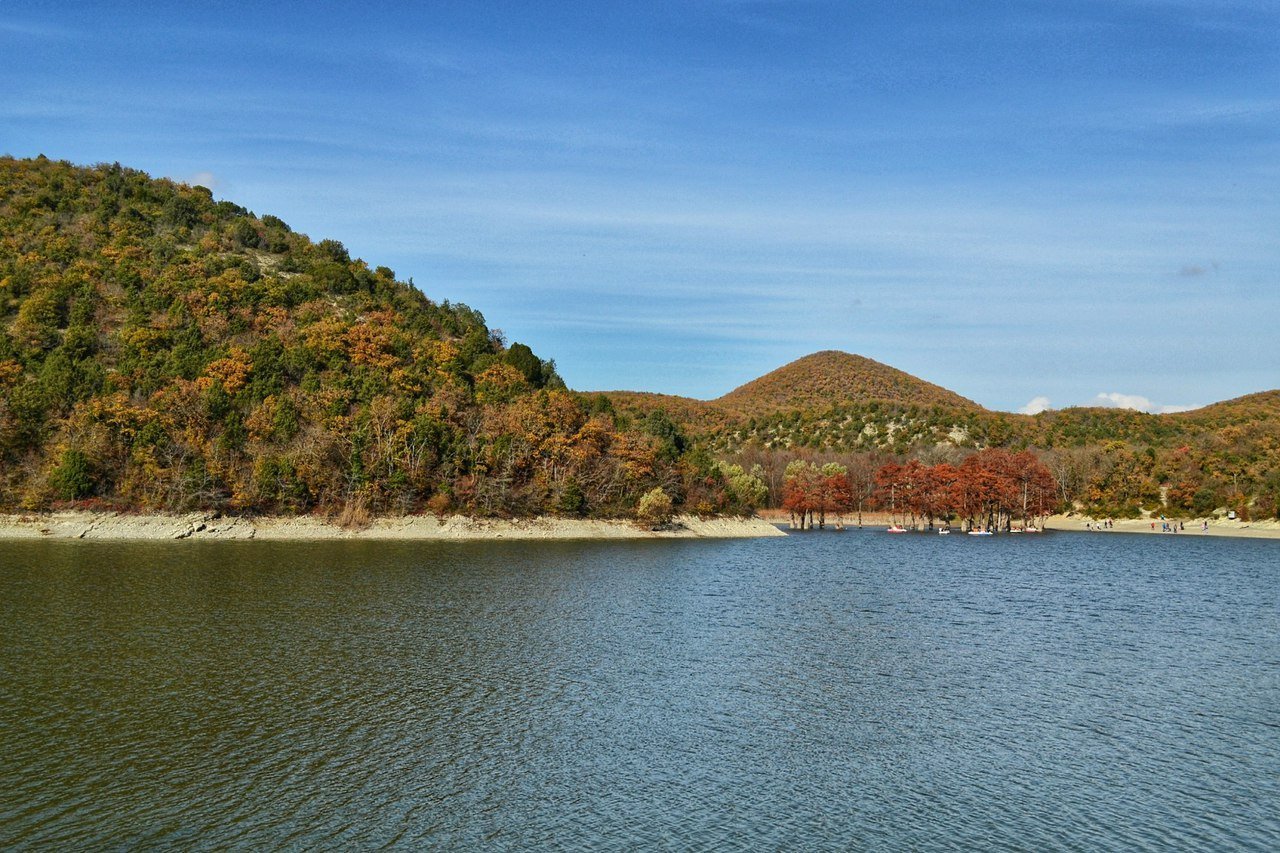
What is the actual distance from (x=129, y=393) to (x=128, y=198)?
206 ft

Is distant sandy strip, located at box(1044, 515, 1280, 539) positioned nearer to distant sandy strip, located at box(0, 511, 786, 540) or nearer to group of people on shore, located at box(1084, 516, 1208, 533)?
group of people on shore, located at box(1084, 516, 1208, 533)

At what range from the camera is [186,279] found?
112m

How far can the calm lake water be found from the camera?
741 inches

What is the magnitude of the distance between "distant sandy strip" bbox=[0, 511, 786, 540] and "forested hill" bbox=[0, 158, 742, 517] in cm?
194

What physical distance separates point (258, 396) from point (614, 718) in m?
83.6

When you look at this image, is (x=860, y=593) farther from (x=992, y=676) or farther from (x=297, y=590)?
(x=297, y=590)

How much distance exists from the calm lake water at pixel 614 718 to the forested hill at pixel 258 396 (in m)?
37.0

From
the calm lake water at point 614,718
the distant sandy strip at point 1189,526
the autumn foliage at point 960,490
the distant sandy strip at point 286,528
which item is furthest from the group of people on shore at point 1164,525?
the calm lake water at point 614,718

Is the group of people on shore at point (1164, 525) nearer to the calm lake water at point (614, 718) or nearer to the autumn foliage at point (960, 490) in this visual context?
the autumn foliage at point (960, 490)

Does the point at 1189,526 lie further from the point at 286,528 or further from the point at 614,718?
the point at 614,718

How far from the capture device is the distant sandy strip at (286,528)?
8150cm

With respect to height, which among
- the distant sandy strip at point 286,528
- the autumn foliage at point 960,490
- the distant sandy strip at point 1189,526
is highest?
the autumn foliage at point 960,490

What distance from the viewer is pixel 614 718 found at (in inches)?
1051

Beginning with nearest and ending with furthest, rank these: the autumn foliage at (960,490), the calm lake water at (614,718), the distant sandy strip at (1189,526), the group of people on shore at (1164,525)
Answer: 1. the calm lake water at (614,718)
2. the distant sandy strip at (1189,526)
3. the group of people on shore at (1164,525)
4. the autumn foliage at (960,490)
